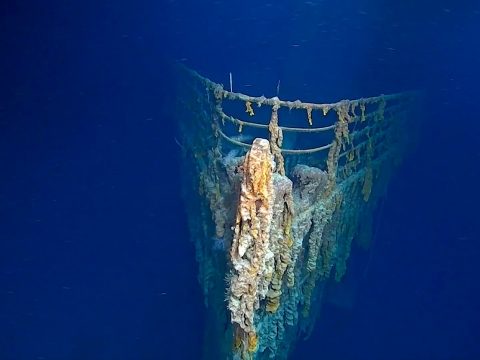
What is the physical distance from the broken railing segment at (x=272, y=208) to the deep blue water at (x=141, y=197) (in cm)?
180

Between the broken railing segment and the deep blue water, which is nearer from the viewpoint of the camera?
the broken railing segment

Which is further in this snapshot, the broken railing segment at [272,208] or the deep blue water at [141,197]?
the deep blue water at [141,197]

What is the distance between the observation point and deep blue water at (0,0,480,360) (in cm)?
831

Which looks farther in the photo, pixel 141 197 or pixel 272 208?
pixel 141 197

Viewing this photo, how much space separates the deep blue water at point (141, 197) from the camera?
831cm

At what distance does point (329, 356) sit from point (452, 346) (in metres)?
2.29

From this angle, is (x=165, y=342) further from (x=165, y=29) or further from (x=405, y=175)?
(x=165, y=29)

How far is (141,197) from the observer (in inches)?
410

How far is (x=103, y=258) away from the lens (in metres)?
9.80

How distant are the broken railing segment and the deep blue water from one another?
1801mm

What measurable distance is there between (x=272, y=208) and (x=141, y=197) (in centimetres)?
683

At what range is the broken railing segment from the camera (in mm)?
4004

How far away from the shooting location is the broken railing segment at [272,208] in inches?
158

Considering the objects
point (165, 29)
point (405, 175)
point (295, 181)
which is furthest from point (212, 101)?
point (165, 29)
